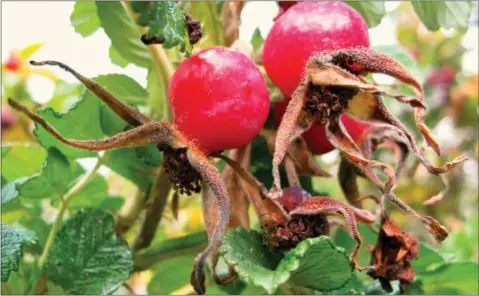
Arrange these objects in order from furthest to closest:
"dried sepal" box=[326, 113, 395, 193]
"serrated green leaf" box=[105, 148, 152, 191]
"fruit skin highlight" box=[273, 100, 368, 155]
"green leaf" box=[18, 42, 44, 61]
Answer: "green leaf" box=[18, 42, 44, 61] → "serrated green leaf" box=[105, 148, 152, 191] → "fruit skin highlight" box=[273, 100, 368, 155] → "dried sepal" box=[326, 113, 395, 193]

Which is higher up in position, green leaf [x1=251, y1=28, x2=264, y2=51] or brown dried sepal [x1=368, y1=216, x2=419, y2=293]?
green leaf [x1=251, y1=28, x2=264, y2=51]

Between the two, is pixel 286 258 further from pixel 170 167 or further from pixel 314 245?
pixel 170 167

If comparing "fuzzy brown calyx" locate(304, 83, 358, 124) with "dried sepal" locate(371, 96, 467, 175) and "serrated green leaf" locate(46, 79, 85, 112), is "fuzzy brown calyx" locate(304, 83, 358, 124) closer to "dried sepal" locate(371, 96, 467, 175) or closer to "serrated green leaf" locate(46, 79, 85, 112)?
"dried sepal" locate(371, 96, 467, 175)

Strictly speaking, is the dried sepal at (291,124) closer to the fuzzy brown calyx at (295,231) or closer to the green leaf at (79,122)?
the fuzzy brown calyx at (295,231)

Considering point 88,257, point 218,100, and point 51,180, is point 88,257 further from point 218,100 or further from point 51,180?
point 218,100

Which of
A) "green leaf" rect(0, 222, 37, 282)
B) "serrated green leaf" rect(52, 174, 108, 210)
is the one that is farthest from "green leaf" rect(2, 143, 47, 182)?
"green leaf" rect(0, 222, 37, 282)

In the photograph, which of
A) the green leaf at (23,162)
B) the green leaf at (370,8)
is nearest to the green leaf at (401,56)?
the green leaf at (370,8)

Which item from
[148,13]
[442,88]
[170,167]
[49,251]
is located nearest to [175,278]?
[49,251]
